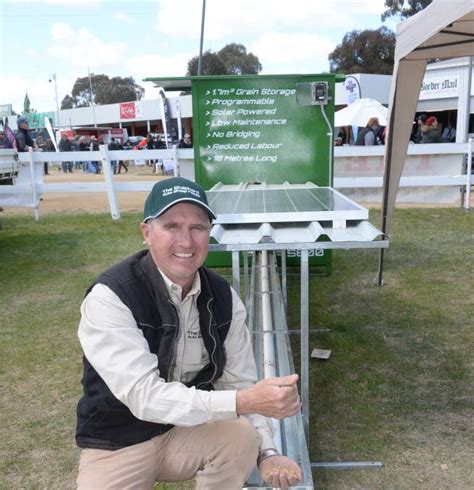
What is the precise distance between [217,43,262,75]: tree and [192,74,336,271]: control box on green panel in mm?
66147

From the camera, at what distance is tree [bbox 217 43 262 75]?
70250 mm

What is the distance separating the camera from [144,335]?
78.0 inches

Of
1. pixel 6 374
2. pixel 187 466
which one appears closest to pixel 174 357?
pixel 187 466

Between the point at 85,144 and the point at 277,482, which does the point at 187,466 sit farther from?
the point at 85,144

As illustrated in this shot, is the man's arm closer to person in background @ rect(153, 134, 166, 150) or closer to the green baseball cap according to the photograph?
the green baseball cap

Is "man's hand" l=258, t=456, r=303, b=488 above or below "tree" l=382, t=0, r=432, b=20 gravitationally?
below

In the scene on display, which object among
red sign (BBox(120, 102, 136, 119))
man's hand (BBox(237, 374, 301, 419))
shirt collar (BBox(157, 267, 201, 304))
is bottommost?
man's hand (BBox(237, 374, 301, 419))

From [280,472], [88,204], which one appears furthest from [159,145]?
[280,472]

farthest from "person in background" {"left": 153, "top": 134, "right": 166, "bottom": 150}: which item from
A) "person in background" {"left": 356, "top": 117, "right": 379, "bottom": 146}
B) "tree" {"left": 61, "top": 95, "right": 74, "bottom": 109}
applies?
"tree" {"left": 61, "top": 95, "right": 74, "bottom": 109}

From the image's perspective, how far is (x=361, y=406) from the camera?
12.3ft

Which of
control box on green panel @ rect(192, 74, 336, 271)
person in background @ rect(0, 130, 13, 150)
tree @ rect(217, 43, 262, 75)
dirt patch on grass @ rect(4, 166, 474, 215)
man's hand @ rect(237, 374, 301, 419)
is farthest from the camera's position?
tree @ rect(217, 43, 262, 75)

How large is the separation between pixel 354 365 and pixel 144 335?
2.80m

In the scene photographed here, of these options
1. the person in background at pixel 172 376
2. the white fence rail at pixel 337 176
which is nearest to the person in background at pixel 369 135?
the white fence rail at pixel 337 176

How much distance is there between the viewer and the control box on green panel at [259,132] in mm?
6152
